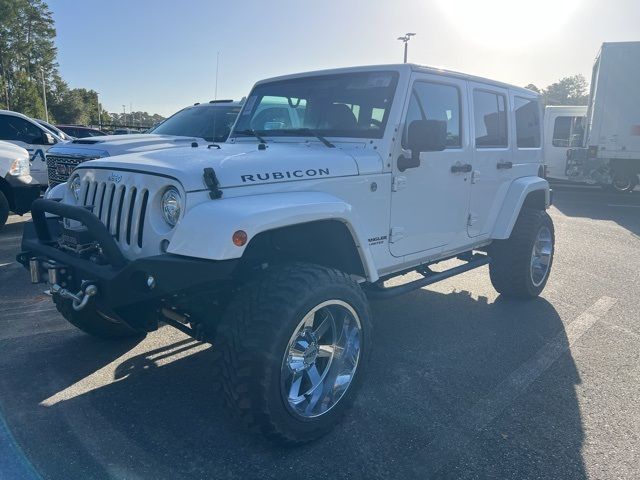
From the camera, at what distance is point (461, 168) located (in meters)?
4.12

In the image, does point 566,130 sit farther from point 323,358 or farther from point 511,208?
point 323,358

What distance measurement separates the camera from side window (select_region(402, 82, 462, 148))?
3.67 m

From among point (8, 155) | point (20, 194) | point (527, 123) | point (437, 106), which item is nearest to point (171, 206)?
point (437, 106)

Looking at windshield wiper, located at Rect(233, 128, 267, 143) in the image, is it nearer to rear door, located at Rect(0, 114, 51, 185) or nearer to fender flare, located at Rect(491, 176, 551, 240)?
fender flare, located at Rect(491, 176, 551, 240)

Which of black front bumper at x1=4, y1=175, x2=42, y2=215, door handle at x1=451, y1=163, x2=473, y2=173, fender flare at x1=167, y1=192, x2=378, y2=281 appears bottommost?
black front bumper at x1=4, y1=175, x2=42, y2=215

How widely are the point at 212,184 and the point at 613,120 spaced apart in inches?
527

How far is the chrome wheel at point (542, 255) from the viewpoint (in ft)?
17.9

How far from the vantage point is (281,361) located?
2537mm

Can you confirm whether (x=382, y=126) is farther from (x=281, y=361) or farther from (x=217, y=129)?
(x=217, y=129)

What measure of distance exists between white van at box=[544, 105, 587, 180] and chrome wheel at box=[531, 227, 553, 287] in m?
11.1

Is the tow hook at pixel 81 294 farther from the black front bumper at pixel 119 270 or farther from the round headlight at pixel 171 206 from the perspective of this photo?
the round headlight at pixel 171 206

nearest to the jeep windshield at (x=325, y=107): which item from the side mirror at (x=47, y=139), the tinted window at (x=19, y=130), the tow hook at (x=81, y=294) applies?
the tow hook at (x=81, y=294)

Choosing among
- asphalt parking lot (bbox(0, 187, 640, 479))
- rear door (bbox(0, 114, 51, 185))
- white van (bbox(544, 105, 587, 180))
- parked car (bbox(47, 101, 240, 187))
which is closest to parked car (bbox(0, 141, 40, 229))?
rear door (bbox(0, 114, 51, 185))

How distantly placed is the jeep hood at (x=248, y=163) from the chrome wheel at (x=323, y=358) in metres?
0.78
